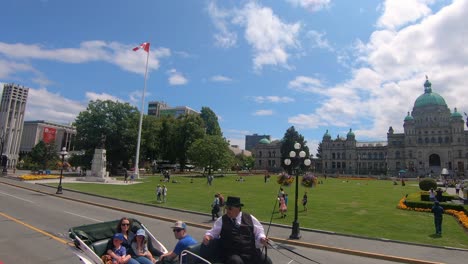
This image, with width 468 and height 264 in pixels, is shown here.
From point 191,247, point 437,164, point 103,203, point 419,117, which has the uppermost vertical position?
point 419,117

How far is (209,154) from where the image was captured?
64.7m

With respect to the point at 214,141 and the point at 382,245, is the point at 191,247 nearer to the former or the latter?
the point at 382,245

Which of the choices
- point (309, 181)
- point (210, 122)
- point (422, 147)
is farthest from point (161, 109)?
point (309, 181)

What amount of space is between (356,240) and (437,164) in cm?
11170

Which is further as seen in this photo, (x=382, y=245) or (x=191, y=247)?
(x=382, y=245)

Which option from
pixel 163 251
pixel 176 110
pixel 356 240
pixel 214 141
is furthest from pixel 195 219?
pixel 176 110

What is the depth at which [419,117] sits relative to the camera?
11094 centimetres

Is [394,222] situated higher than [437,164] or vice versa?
[437,164]

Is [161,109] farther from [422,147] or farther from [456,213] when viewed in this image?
[456,213]

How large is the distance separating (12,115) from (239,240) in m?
134

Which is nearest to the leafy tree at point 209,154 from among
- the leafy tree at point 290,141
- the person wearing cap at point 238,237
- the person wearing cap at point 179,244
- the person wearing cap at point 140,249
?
the leafy tree at point 290,141

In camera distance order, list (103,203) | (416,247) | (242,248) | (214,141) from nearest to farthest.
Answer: (242,248) < (416,247) < (103,203) < (214,141)

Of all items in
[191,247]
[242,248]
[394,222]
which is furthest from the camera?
[394,222]

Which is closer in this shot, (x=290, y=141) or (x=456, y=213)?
(x=456, y=213)
